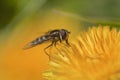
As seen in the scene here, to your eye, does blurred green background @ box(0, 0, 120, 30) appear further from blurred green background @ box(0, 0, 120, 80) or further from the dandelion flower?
the dandelion flower

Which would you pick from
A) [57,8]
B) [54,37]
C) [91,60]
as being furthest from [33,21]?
[91,60]

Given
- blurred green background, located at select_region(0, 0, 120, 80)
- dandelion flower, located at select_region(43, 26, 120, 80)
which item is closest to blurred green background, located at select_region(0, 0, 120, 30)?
blurred green background, located at select_region(0, 0, 120, 80)

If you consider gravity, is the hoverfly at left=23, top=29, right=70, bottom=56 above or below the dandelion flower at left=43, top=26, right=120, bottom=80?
above

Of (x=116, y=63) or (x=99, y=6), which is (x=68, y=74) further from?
(x=99, y=6)

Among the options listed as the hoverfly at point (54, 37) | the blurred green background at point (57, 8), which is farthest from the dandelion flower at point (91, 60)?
the blurred green background at point (57, 8)

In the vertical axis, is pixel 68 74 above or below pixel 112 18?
below

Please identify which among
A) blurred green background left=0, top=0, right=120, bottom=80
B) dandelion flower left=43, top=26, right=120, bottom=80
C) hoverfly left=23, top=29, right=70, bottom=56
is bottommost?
dandelion flower left=43, top=26, right=120, bottom=80

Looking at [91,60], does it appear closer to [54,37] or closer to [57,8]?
[54,37]

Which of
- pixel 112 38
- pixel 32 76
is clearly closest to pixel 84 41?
pixel 112 38

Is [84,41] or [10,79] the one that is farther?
[10,79]
